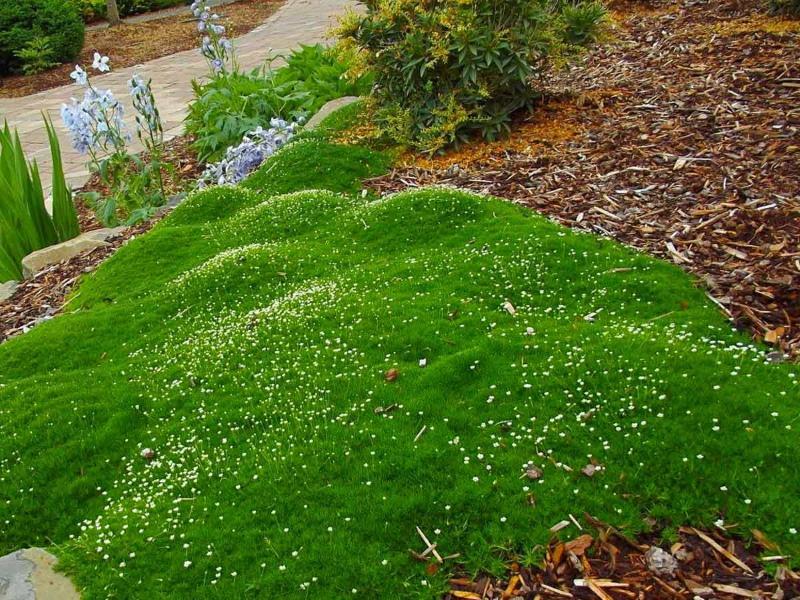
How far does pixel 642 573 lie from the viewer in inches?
133

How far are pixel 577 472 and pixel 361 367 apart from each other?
5.33 ft

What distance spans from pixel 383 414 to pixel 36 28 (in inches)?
754

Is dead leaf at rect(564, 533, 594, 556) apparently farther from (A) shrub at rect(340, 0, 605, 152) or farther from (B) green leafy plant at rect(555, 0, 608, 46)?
(B) green leafy plant at rect(555, 0, 608, 46)

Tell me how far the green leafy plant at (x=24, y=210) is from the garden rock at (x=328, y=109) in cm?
316

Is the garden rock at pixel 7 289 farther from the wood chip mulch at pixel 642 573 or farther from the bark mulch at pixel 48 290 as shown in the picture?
the wood chip mulch at pixel 642 573

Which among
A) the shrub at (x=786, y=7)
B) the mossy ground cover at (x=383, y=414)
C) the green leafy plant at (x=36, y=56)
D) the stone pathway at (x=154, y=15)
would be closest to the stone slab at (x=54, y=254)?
the mossy ground cover at (x=383, y=414)

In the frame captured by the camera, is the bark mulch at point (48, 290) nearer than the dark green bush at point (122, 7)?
Yes

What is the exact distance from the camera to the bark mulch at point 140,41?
61.5 feet

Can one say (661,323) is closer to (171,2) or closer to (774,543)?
(774,543)

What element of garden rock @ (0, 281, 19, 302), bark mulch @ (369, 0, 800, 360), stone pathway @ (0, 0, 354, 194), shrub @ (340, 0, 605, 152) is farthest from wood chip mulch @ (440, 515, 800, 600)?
stone pathway @ (0, 0, 354, 194)

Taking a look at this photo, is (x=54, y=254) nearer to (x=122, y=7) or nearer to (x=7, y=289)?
(x=7, y=289)

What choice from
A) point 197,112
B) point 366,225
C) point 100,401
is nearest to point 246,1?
point 197,112

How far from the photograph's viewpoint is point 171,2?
84.5ft

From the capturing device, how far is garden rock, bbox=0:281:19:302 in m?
8.12
